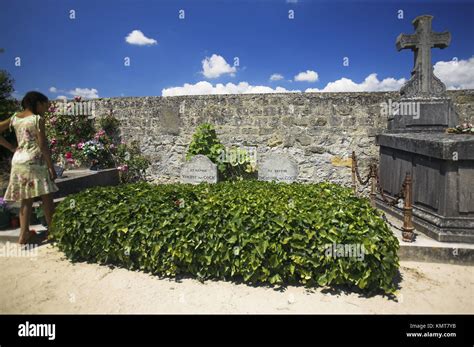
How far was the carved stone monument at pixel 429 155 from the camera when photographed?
3.69 metres

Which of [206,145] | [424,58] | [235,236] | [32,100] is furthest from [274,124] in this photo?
[32,100]

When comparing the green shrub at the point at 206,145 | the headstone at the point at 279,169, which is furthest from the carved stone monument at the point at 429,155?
the green shrub at the point at 206,145

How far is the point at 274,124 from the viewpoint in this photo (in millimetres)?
7199

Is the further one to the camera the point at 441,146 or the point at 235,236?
the point at 441,146

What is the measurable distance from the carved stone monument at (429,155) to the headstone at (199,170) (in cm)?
375

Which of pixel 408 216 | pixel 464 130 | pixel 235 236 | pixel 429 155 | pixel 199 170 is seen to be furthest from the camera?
pixel 199 170

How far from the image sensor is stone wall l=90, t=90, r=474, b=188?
6.81 m

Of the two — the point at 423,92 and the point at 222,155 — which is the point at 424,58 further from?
the point at 222,155

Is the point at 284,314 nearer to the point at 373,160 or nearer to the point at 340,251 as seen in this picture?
the point at 340,251

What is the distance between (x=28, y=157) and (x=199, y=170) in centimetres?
354

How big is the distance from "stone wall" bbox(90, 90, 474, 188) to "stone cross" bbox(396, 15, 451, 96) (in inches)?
54.4

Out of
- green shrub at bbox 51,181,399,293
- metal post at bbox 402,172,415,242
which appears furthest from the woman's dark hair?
metal post at bbox 402,172,415,242
